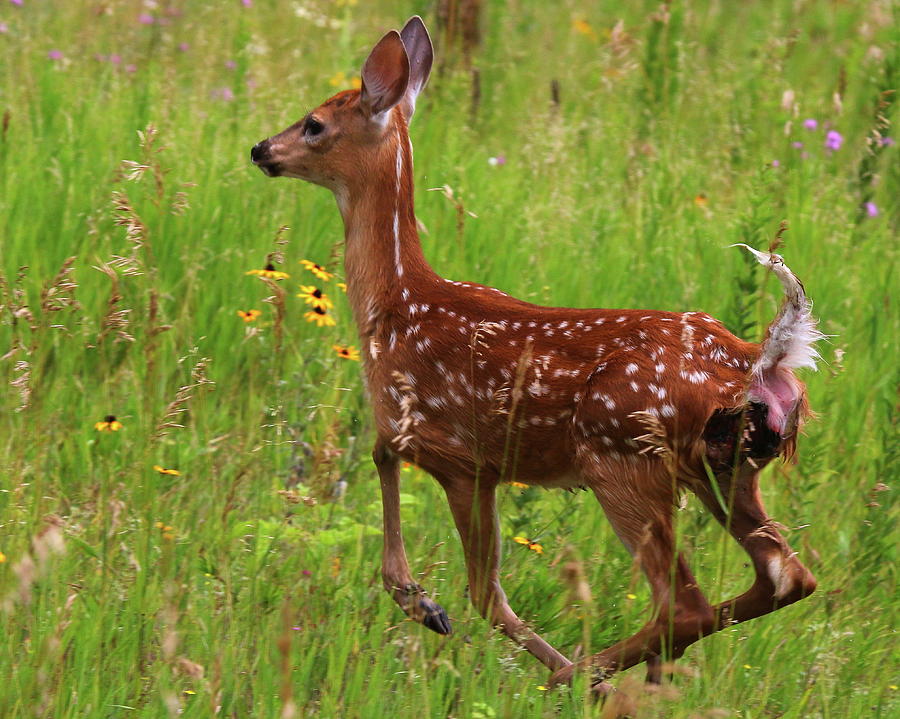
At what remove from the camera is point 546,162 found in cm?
685

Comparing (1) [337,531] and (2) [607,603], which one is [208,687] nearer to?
(1) [337,531]

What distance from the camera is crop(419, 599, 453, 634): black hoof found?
12.0 ft

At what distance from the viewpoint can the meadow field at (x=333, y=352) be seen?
3.53 m

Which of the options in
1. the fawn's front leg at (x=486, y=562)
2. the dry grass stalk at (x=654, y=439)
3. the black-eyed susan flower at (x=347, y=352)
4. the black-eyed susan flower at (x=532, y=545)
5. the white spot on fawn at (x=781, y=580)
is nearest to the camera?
the dry grass stalk at (x=654, y=439)

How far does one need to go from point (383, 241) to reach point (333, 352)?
3.60 feet

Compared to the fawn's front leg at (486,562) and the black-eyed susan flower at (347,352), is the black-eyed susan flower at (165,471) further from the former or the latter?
the fawn's front leg at (486,562)

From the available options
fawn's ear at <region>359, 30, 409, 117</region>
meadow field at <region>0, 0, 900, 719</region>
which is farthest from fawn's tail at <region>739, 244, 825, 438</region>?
fawn's ear at <region>359, 30, 409, 117</region>

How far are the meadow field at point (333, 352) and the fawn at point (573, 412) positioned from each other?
0.57ft

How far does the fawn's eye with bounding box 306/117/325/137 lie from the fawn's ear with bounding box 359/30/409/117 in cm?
16

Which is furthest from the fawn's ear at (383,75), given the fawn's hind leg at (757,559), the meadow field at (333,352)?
the fawn's hind leg at (757,559)

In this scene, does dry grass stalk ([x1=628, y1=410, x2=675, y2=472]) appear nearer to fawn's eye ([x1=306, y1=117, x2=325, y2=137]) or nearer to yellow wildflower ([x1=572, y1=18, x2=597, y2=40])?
fawn's eye ([x1=306, y1=117, x2=325, y2=137])

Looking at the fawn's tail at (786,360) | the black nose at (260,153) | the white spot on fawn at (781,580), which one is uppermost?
the black nose at (260,153)

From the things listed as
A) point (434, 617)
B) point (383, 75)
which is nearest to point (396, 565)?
point (434, 617)

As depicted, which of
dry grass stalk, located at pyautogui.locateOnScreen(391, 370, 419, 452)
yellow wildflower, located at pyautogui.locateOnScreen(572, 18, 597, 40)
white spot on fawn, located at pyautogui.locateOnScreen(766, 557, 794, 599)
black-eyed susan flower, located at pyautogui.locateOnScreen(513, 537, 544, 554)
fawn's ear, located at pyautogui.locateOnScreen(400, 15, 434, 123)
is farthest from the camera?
yellow wildflower, located at pyautogui.locateOnScreen(572, 18, 597, 40)
